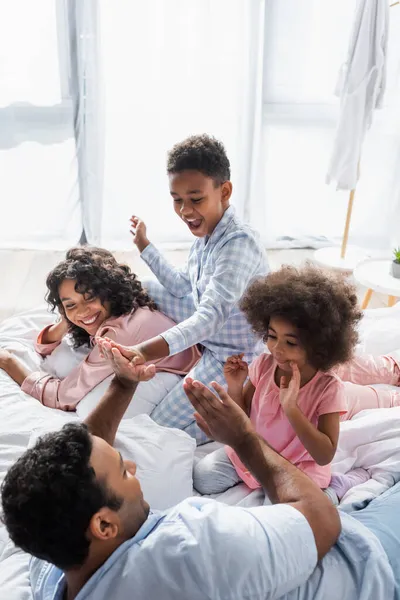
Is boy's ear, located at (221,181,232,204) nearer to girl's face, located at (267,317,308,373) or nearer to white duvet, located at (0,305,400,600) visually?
girl's face, located at (267,317,308,373)

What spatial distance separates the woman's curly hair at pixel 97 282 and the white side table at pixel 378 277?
1.00 metres

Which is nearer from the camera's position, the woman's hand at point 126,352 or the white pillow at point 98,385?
the woman's hand at point 126,352

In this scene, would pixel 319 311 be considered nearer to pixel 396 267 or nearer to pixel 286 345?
pixel 286 345

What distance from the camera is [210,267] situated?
168 cm

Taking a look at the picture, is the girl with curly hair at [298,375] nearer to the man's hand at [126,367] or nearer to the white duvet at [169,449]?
the white duvet at [169,449]

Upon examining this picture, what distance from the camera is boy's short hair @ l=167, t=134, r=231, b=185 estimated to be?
5.29ft

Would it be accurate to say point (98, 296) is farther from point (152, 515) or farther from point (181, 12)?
point (181, 12)

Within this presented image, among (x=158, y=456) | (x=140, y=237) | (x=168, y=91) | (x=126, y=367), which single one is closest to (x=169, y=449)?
(x=158, y=456)

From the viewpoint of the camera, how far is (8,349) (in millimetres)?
1888

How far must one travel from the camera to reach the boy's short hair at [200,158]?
161 centimetres

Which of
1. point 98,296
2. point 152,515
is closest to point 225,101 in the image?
point 98,296

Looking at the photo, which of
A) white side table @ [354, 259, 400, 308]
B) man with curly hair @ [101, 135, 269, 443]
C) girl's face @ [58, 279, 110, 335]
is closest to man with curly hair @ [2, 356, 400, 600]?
man with curly hair @ [101, 135, 269, 443]

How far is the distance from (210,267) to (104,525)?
0.95 m

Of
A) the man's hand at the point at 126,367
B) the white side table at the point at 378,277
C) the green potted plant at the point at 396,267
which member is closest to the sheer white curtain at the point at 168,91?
the white side table at the point at 378,277
